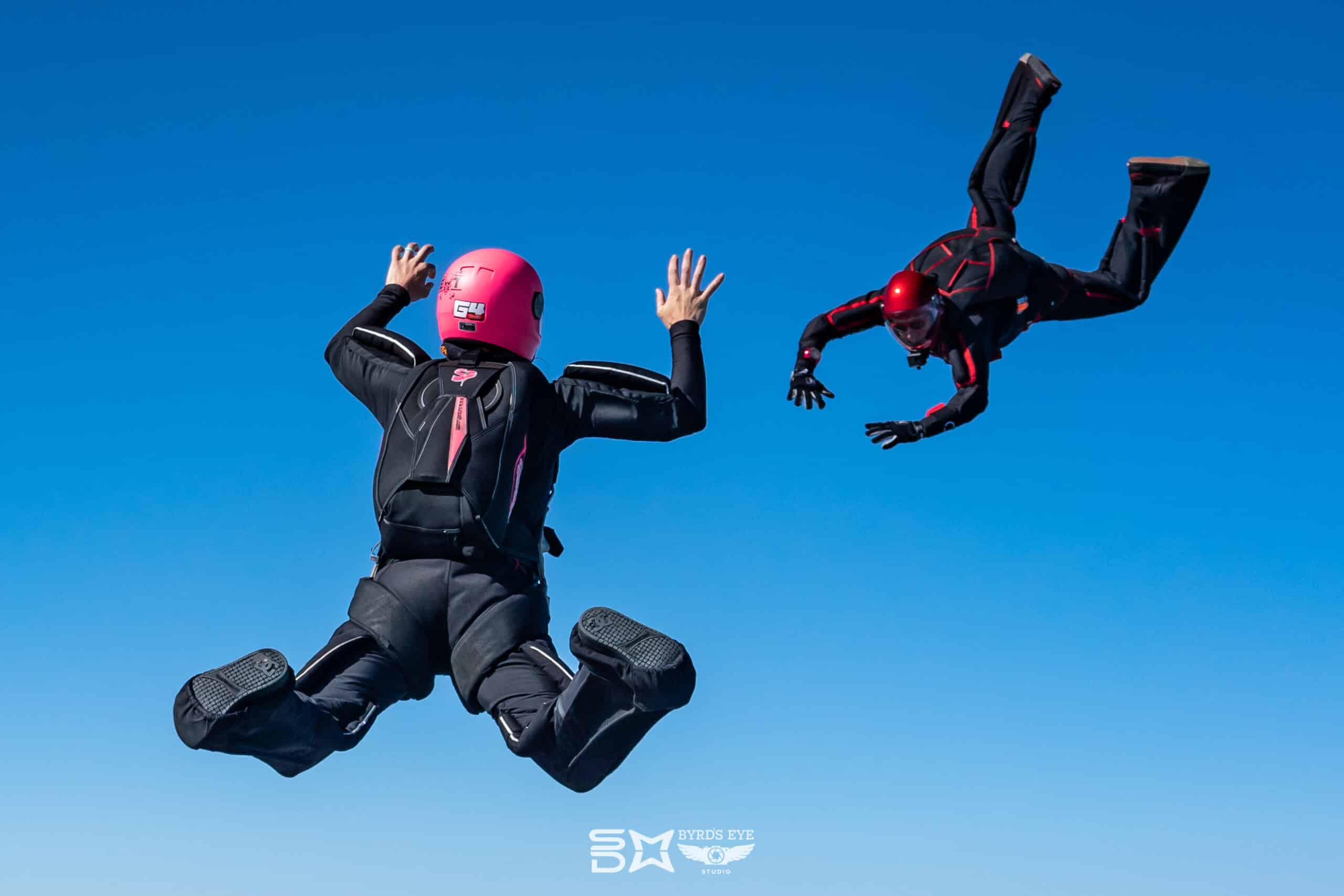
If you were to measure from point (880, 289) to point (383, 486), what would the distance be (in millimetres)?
4516

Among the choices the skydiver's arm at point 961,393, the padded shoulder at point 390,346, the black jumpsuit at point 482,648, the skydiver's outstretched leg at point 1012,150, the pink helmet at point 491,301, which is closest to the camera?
the black jumpsuit at point 482,648

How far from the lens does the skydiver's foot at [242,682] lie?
7258mm

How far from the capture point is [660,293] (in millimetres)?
9047

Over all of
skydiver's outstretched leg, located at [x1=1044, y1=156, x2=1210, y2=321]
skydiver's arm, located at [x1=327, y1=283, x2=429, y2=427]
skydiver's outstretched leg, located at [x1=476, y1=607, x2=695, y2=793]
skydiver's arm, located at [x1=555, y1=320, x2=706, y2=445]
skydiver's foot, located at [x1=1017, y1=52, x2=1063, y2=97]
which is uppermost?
skydiver's foot, located at [x1=1017, y1=52, x2=1063, y2=97]

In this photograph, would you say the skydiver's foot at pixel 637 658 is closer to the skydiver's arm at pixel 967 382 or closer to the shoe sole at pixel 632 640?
the shoe sole at pixel 632 640

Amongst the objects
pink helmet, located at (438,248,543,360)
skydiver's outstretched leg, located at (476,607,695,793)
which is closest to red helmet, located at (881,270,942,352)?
pink helmet, located at (438,248,543,360)

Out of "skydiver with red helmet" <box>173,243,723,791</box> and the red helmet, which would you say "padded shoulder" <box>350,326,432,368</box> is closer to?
"skydiver with red helmet" <box>173,243,723,791</box>

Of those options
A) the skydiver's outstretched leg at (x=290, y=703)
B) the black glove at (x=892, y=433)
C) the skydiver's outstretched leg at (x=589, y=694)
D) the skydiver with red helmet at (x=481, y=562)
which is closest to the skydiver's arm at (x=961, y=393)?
the black glove at (x=892, y=433)

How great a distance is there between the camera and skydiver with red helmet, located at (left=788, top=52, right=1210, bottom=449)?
10.8 m

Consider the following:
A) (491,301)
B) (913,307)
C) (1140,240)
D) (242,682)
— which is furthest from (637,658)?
(1140,240)

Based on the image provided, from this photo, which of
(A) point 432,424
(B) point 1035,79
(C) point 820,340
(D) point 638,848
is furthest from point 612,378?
(B) point 1035,79

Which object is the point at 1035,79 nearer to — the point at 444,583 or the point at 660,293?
the point at 660,293

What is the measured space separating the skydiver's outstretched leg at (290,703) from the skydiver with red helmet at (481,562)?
1cm

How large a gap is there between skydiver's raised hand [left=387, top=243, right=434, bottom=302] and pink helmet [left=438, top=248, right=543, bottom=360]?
Answer: 3.81 feet
